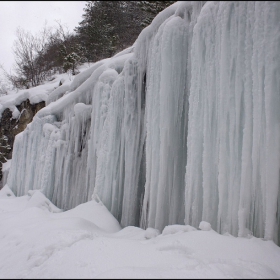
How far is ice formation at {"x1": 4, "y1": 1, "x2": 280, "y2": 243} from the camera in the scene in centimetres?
225

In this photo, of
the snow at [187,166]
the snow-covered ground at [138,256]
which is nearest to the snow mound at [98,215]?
the snow at [187,166]

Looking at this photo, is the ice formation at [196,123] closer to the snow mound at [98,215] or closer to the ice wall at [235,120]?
the ice wall at [235,120]

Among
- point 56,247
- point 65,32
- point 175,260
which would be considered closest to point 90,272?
point 175,260

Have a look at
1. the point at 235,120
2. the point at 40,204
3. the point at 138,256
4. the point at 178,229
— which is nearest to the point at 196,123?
the point at 235,120

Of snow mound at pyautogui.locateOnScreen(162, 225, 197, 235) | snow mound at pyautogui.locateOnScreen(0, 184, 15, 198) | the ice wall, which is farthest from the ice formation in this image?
snow mound at pyautogui.locateOnScreen(0, 184, 15, 198)

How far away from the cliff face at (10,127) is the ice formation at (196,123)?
22.8ft

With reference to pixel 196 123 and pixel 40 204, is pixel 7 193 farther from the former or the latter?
pixel 196 123

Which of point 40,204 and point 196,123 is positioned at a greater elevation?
point 196,123

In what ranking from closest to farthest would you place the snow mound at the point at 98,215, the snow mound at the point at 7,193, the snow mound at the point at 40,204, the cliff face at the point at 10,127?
the snow mound at the point at 98,215, the snow mound at the point at 40,204, the snow mound at the point at 7,193, the cliff face at the point at 10,127

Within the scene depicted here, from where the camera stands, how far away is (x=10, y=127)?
11.8 m

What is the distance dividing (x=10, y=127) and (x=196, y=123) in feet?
36.4

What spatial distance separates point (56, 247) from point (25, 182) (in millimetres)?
6181

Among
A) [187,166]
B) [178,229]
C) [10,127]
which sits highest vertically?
[10,127]

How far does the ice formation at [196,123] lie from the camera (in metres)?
2.25
